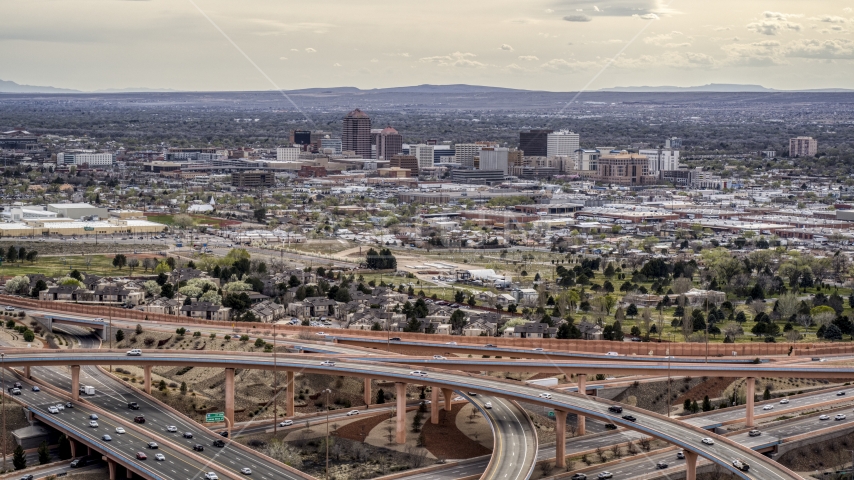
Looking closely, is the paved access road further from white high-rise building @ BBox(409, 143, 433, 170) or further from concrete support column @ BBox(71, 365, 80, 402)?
white high-rise building @ BBox(409, 143, 433, 170)

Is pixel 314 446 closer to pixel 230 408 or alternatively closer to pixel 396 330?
pixel 230 408

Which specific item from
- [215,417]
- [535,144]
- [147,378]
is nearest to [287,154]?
[535,144]

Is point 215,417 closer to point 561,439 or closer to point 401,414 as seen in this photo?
point 401,414

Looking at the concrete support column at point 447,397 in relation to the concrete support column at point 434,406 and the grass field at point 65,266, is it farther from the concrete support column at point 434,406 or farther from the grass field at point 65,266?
the grass field at point 65,266

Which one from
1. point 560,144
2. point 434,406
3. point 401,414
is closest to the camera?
point 401,414

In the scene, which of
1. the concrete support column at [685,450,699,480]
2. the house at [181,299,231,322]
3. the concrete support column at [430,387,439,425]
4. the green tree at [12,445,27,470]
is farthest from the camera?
the house at [181,299,231,322]

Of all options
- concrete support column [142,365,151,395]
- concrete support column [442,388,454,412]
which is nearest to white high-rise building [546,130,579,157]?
concrete support column [442,388,454,412]

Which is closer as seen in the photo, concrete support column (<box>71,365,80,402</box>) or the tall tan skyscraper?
concrete support column (<box>71,365,80,402</box>)
